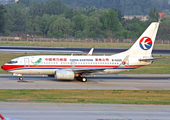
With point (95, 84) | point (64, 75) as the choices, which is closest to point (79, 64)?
point (64, 75)

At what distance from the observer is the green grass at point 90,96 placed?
24.3 m

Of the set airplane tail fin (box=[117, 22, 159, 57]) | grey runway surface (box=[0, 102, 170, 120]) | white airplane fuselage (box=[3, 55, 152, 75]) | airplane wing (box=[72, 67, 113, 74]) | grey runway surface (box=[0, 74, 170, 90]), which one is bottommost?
grey runway surface (box=[0, 74, 170, 90])

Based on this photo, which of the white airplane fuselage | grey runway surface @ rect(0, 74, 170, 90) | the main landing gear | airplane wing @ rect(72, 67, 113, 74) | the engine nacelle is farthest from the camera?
the main landing gear

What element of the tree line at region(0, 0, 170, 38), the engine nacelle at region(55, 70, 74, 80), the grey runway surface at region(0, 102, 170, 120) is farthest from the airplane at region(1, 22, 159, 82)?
the tree line at region(0, 0, 170, 38)

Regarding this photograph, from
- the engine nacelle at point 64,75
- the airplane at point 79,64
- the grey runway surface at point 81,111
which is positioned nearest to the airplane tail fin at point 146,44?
the airplane at point 79,64

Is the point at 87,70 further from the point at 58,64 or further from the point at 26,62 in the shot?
the point at 26,62

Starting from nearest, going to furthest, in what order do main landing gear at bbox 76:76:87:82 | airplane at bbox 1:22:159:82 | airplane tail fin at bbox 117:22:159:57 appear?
1. airplane at bbox 1:22:159:82
2. main landing gear at bbox 76:76:87:82
3. airplane tail fin at bbox 117:22:159:57

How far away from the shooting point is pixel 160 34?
479 ft

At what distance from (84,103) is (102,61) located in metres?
15.1

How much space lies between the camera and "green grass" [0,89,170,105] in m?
24.3

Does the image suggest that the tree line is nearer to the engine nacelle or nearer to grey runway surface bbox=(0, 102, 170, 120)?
the engine nacelle

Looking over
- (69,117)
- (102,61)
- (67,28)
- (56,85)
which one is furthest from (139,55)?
(67,28)

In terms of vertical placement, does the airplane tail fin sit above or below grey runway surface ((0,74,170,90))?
above

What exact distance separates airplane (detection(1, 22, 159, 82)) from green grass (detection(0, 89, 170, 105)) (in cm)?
628
